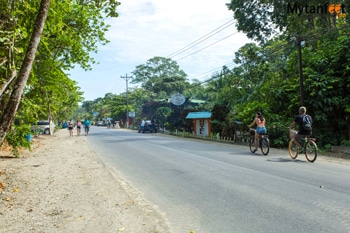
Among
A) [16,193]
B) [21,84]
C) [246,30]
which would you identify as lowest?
[16,193]

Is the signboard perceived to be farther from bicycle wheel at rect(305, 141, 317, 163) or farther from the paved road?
the paved road

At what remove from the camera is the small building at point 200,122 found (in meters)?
33.0

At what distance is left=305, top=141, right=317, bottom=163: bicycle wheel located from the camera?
1082cm

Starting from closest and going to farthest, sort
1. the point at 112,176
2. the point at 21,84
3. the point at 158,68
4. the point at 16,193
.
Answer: the point at 21,84, the point at 16,193, the point at 112,176, the point at 158,68

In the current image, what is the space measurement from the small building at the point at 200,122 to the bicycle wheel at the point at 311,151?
20705 mm

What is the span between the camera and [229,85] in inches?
1174

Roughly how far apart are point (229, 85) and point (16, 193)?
24.5m

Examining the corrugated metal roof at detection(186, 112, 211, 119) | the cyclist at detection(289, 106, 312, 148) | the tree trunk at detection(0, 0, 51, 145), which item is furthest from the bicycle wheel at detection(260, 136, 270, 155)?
the corrugated metal roof at detection(186, 112, 211, 119)

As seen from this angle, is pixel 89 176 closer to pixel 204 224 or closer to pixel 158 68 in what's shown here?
pixel 204 224

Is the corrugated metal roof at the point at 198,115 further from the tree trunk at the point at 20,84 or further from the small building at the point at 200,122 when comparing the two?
the tree trunk at the point at 20,84

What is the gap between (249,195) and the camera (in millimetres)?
6301

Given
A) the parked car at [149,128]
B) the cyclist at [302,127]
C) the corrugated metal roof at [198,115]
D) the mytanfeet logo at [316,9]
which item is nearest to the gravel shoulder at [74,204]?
Result: the cyclist at [302,127]

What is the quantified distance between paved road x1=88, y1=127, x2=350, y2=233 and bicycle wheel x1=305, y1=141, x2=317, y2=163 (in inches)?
21.0

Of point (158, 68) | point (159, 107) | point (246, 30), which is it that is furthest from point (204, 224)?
point (158, 68)
